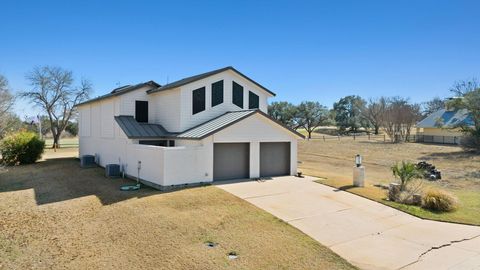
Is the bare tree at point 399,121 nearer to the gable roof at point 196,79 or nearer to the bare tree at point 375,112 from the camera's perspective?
the bare tree at point 375,112

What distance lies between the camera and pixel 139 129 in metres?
18.4

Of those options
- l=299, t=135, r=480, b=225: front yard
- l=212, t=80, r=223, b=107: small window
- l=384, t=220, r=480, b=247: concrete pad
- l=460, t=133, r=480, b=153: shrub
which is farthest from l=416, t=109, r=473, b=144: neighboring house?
l=384, t=220, r=480, b=247: concrete pad

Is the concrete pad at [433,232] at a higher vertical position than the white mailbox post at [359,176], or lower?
lower

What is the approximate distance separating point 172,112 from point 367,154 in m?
26.4

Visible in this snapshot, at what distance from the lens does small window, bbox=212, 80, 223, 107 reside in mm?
19188

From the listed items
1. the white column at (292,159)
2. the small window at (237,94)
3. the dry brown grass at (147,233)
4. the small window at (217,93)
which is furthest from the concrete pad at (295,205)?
the small window at (237,94)

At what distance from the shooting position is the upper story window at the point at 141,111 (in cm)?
2033

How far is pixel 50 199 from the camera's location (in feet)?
43.7

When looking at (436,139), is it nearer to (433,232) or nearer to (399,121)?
(399,121)

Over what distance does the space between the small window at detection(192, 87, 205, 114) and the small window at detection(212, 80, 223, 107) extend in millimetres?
722

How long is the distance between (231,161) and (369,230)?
28.6ft

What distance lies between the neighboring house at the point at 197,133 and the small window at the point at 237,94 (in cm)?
6

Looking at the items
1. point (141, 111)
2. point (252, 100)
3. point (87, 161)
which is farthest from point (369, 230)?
point (87, 161)

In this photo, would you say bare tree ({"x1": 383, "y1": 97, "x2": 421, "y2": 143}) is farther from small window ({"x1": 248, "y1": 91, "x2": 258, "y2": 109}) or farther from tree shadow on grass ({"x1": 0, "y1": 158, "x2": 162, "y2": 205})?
tree shadow on grass ({"x1": 0, "y1": 158, "x2": 162, "y2": 205})
